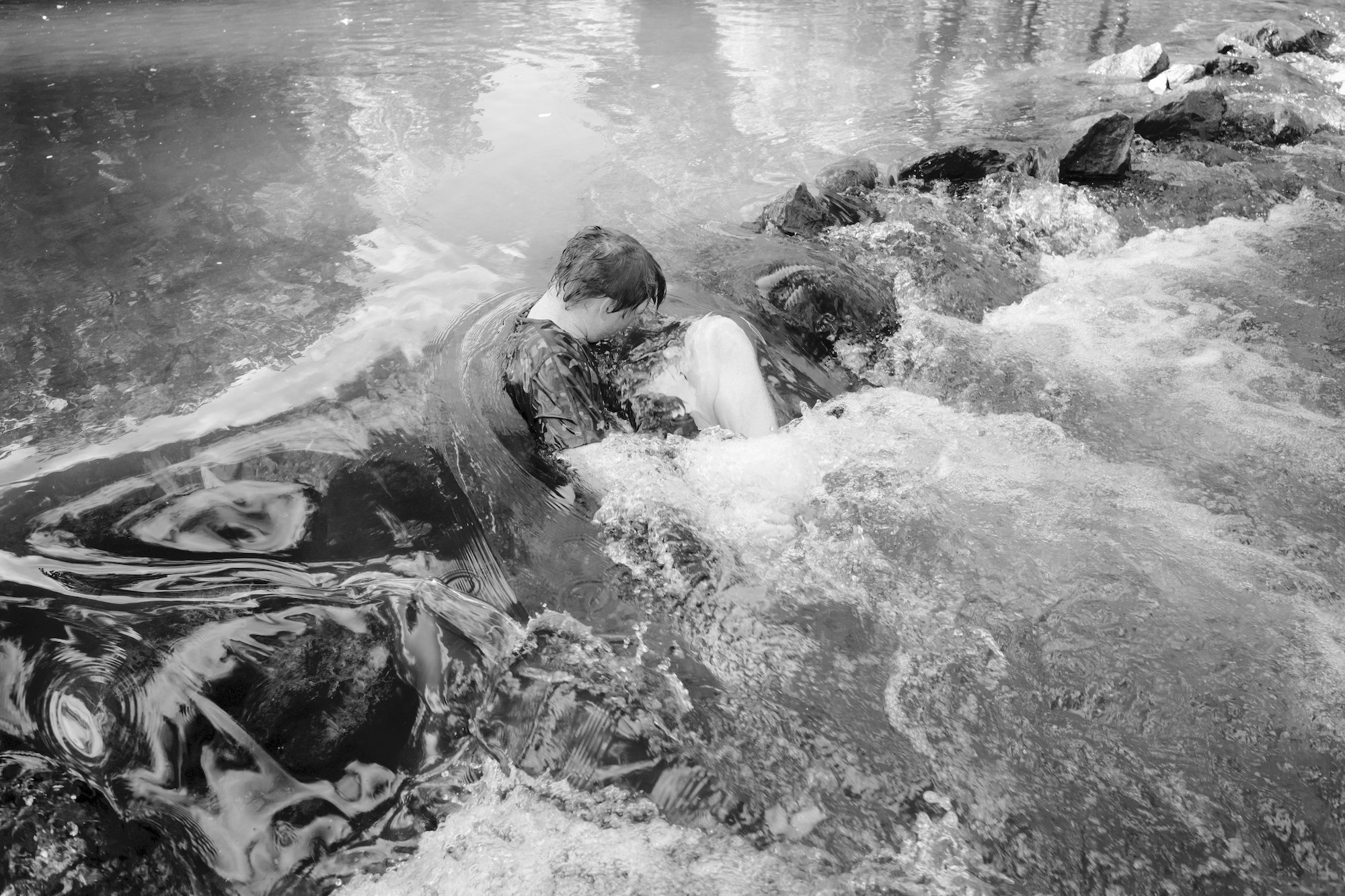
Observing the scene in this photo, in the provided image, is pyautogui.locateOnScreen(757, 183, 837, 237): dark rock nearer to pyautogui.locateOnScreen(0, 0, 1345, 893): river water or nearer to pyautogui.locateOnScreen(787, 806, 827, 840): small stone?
pyautogui.locateOnScreen(0, 0, 1345, 893): river water

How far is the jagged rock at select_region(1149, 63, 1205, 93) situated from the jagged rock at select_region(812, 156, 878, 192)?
423 cm

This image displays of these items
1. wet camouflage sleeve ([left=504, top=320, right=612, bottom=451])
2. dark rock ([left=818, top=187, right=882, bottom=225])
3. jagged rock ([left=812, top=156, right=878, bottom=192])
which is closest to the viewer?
wet camouflage sleeve ([left=504, top=320, right=612, bottom=451])

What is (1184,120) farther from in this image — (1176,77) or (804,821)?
(804,821)

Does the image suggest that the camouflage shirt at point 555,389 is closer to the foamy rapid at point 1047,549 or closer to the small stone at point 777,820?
the foamy rapid at point 1047,549

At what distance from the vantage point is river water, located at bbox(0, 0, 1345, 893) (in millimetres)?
2000

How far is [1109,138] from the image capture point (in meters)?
6.16

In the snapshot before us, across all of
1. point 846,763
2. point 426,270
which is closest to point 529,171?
point 426,270

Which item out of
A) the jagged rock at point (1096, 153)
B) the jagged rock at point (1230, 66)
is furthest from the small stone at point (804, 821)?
the jagged rock at point (1230, 66)

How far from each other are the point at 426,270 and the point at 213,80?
5.43 m

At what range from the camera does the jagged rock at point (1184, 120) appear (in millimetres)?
6875

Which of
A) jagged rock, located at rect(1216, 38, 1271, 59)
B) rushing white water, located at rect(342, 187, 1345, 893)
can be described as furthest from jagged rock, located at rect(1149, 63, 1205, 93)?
rushing white water, located at rect(342, 187, 1345, 893)

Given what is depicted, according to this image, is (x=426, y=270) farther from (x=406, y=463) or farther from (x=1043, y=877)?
(x=1043, y=877)

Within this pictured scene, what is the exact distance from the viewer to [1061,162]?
20.0ft

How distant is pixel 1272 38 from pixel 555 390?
33.7 feet
